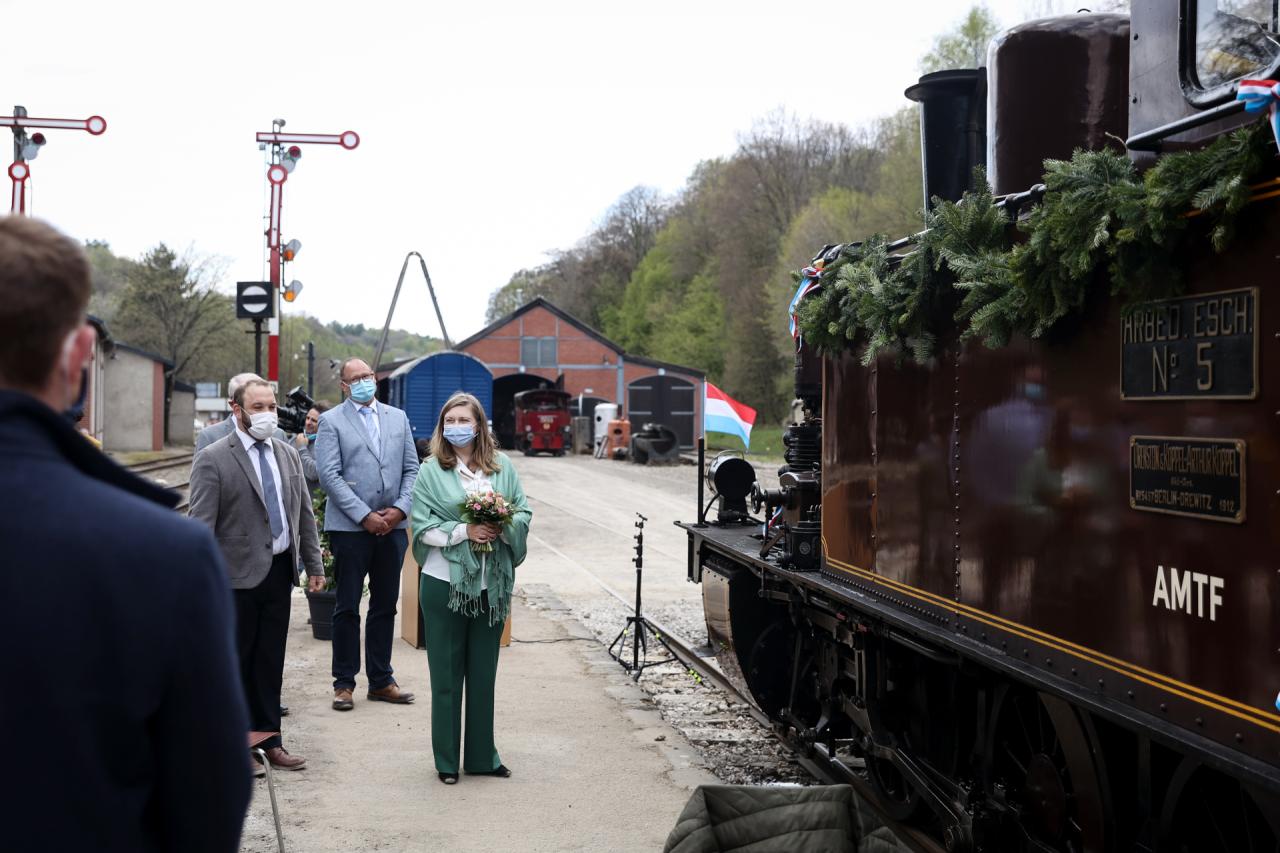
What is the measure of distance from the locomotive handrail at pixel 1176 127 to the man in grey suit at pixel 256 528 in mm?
4669

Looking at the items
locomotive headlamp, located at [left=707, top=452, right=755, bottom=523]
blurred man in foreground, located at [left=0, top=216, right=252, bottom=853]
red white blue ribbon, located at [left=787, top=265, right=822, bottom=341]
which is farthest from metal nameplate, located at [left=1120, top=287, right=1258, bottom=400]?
locomotive headlamp, located at [left=707, top=452, right=755, bottom=523]

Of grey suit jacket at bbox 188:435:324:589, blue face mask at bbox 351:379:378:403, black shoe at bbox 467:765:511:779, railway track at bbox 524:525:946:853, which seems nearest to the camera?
railway track at bbox 524:525:946:853

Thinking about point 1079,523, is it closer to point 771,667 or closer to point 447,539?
point 447,539

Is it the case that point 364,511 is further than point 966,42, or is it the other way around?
point 966,42

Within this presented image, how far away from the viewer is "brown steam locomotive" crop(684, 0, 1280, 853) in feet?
11.1

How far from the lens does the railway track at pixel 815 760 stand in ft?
20.6

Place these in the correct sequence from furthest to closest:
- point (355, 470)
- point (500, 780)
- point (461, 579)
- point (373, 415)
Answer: point (373, 415), point (355, 470), point (500, 780), point (461, 579)

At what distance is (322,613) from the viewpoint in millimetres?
10836

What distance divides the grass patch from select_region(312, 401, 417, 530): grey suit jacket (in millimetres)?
35869

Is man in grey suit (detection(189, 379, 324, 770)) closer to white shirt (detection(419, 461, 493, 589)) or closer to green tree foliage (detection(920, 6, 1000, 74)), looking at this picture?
white shirt (detection(419, 461, 493, 589))

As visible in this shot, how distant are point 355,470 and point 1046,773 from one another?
4.98 meters

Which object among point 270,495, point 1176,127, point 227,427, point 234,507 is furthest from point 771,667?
point 1176,127

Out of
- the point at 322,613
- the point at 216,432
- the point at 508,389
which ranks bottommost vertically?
the point at 322,613

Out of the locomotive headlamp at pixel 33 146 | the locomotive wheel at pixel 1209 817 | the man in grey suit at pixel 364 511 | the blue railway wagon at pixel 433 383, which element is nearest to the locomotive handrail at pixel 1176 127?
the locomotive wheel at pixel 1209 817
